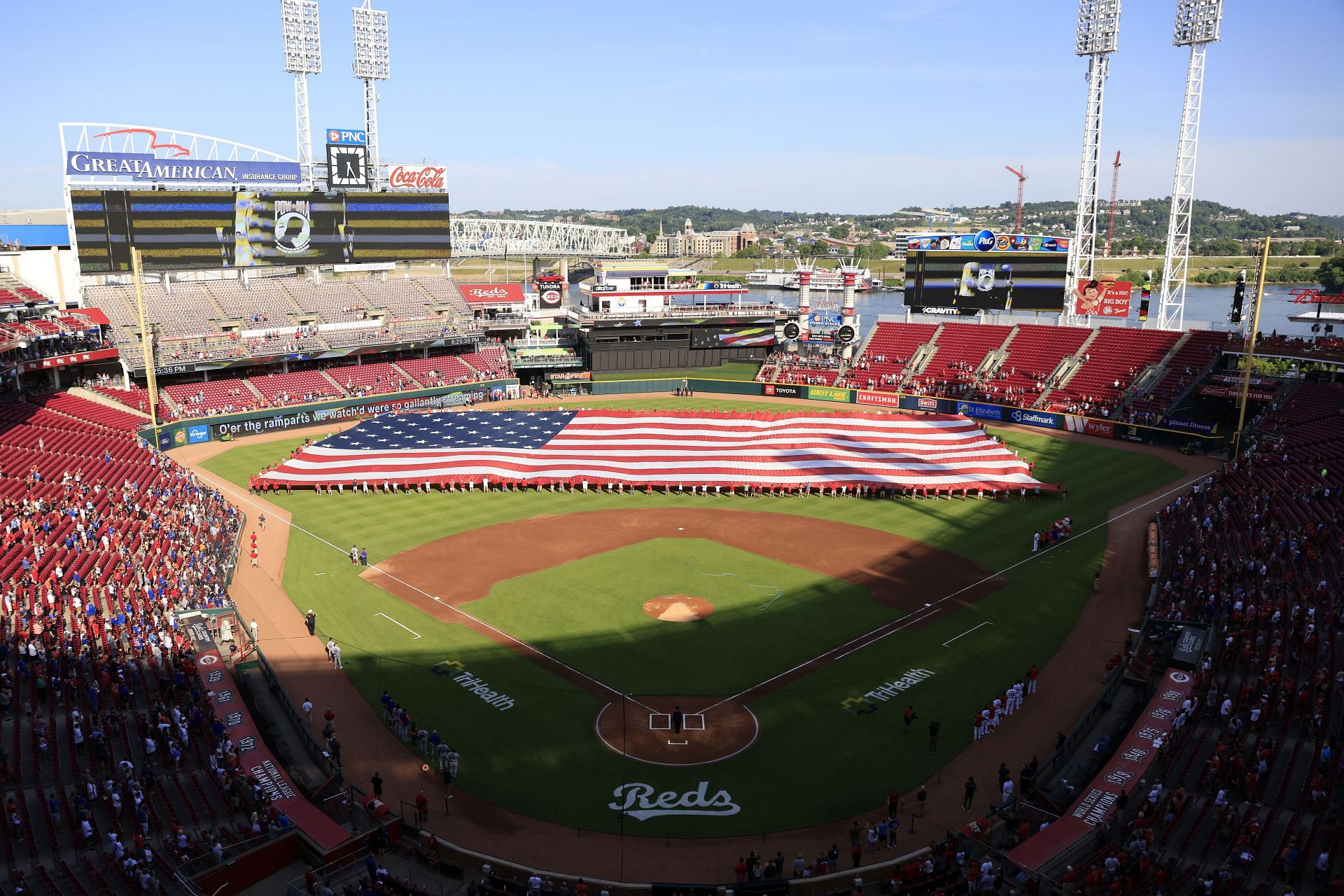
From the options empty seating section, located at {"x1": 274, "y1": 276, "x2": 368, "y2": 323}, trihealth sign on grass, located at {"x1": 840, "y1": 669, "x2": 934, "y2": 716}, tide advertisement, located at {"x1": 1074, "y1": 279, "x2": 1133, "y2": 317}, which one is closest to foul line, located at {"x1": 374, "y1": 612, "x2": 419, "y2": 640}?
trihealth sign on grass, located at {"x1": 840, "y1": 669, "x2": 934, "y2": 716}

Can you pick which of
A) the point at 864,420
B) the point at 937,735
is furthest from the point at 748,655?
the point at 864,420

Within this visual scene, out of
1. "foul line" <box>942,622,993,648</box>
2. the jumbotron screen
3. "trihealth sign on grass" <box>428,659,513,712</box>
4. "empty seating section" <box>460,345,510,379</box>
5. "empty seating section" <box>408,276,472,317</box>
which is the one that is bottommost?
"trihealth sign on grass" <box>428,659,513,712</box>

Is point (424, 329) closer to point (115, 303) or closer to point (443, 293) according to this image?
point (443, 293)

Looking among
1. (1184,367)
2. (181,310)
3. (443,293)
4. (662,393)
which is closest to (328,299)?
(443,293)

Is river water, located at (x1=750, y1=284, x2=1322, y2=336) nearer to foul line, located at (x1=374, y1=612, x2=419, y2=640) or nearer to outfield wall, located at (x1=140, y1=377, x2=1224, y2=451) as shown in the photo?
outfield wall, located at (x1=140, y1=377, x2=1224, y2=451)

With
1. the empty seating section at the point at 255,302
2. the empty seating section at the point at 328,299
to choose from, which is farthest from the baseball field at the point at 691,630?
the empty seating section at the point at 328,299

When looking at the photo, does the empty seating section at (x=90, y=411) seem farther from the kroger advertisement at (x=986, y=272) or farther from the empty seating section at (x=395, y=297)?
the kroger advertisement at (x=986, y=272)

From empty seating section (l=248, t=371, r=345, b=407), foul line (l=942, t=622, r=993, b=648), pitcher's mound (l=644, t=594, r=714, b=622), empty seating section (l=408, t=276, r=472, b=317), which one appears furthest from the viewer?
empty seating section (l=408, t=276, r=472, b=317)
